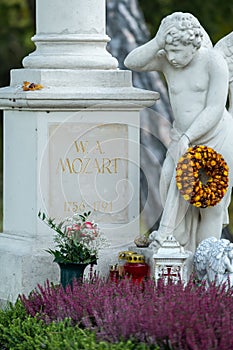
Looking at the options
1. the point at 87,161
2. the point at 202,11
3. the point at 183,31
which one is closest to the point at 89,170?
the point at 87,161

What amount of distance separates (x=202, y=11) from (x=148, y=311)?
44.1ft

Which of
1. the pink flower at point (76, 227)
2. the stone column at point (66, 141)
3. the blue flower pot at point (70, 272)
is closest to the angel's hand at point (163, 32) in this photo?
the stone column at point (66, 141)

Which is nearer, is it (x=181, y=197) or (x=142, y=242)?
(x=181, y=197)

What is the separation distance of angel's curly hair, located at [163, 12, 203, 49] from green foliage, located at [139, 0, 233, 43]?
11.1 m

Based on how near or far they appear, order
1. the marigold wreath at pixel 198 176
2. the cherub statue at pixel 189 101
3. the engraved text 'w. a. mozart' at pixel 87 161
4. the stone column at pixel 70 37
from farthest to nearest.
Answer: the stone column at pixel 70 37 < the engraved text 'w. a. mozart' at pixel 87 161 < the cherub statue at pixel 189 101 < the marigold wreath at pixel 198 176

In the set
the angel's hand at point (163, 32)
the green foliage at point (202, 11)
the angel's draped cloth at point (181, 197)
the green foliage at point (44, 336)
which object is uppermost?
the green foliage at point (202, 11)

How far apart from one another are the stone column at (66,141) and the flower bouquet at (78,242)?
50cm

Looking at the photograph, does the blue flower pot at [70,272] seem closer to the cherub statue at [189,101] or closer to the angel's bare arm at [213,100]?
the cherub statue at [189,101]

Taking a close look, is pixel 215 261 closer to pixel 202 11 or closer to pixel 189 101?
pixel 189 101

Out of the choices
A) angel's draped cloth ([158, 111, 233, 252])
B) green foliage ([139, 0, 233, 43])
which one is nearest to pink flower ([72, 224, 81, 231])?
angel's draped cloth ([158, 111, 233, 252])

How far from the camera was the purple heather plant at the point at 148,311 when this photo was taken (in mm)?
7141

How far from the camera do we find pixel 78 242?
885cm

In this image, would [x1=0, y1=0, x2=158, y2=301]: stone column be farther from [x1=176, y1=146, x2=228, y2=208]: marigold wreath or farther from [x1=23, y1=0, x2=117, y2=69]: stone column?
[x1=176, y1=146, x2=228, y2=208]: marigold wreath

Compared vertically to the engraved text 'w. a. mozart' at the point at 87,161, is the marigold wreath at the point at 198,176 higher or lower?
lower
